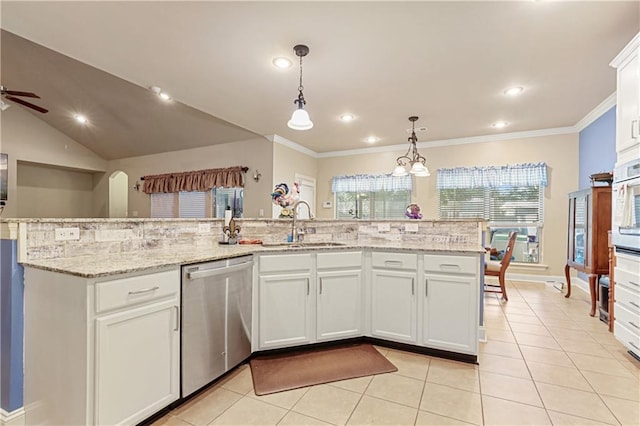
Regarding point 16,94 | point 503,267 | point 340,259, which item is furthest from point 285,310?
point 16,94

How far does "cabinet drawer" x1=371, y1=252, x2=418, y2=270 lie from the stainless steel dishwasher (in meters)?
1.03

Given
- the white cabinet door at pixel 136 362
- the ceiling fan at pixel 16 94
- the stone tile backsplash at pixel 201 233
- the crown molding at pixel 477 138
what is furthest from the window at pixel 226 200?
the white cabinet door at pixel 136 362

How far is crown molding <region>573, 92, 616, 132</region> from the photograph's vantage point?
3868 mm

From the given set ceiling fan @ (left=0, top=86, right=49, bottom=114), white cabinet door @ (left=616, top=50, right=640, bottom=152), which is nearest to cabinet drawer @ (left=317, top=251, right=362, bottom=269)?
white cabinet door @ (left=616, top=50, right=640, bottom=152)

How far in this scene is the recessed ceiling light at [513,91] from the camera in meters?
Answer: 3.57

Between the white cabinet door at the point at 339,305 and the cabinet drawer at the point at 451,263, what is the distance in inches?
22.8

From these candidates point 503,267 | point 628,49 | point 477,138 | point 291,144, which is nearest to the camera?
point 628,49

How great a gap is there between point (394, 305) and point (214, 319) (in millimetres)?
1400

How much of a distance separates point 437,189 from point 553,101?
2.37 m

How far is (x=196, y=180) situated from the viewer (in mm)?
6605

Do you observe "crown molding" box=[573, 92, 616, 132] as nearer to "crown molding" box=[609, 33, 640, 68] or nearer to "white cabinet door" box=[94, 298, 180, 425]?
"crown molding" box=[609, 33, 640, 68]

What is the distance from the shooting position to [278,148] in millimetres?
5859

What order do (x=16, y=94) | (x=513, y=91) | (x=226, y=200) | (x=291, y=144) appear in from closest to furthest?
(x=16, y=94) → (x=513, y=91) → (x=291, y=144) → (x=226, y=200)

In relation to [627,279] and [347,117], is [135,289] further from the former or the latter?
[347,117]
